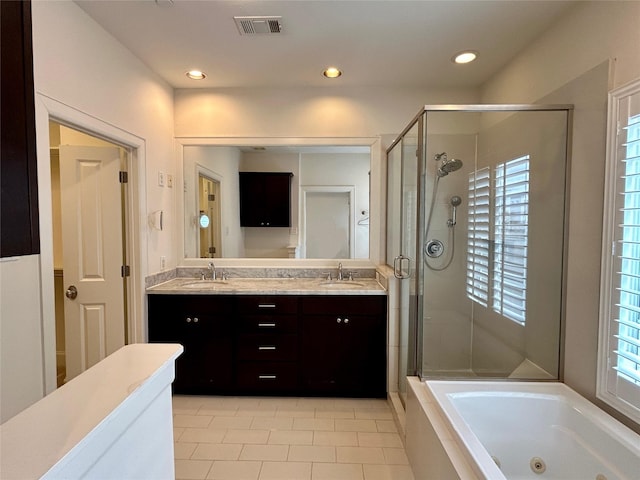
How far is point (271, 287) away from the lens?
2.78 meters

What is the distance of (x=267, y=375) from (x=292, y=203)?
156 centimetres

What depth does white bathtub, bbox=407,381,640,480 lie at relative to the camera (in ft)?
4.58

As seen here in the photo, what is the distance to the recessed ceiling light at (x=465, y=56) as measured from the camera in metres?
2.38

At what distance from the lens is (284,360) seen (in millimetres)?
2707

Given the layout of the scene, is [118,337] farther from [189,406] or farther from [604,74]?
[604,74]

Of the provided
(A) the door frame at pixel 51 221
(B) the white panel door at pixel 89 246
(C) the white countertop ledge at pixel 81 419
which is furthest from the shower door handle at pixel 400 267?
(B) the white panel door at pixel 89 246

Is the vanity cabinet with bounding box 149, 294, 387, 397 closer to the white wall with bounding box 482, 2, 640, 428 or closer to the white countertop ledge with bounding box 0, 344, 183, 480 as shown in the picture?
the white wall with bounding box 482, 2, 640, 428

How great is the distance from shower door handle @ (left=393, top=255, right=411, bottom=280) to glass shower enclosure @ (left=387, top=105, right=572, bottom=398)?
0.04 ft

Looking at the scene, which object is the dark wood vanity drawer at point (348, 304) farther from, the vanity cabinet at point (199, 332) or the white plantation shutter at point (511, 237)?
the white plantation shutter at point (511, 237)

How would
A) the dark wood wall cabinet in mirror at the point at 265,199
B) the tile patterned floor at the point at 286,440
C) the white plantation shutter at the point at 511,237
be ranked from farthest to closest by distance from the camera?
the dark wood wall cabinet in mirror at the point at 265,199, the white plantation shutter at the point at 511,237, the tile patterned floor at the point at 286,440

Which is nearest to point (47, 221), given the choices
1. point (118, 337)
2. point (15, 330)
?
point (15, 330)

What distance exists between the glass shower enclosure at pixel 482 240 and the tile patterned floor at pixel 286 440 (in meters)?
0.49

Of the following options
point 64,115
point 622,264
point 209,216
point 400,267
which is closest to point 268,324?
point 400,267

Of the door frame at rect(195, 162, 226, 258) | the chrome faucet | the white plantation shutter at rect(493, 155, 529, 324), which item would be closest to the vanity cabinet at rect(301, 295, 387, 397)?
the white plantation shutter at rect(493, 155, 529, 324)
